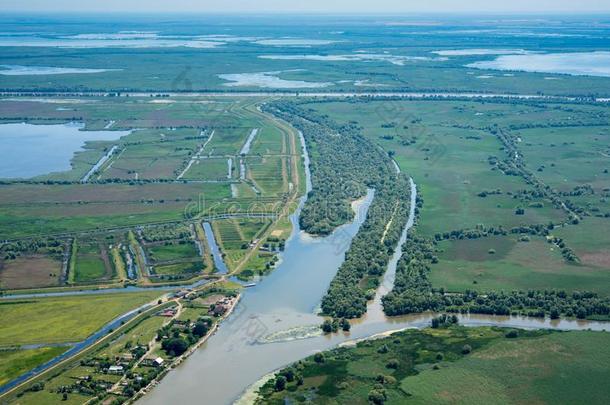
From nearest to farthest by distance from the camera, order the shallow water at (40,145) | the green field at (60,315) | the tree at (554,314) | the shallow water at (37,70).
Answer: the green field at (60,315) → the tree at (554,314) → the shallow water at (40,145) → the shallow water at (37,70)

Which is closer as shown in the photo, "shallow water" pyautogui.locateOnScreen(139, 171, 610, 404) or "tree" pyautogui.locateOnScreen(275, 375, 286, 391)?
"tree" pyautogui.locateOnScreen(275, 375, 286, 391)

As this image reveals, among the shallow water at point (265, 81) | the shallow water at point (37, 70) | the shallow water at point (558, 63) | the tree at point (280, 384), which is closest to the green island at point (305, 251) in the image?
the tree at point (280, 384)

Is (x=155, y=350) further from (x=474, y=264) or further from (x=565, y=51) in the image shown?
(x=565, y=51)

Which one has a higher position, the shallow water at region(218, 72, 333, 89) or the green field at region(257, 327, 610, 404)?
the shallow water at region(218, 72, 333, 89)

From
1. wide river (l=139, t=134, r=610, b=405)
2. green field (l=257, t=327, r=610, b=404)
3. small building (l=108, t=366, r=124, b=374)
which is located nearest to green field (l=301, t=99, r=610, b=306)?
wide river (l=139, t=134, r=610, b=405)

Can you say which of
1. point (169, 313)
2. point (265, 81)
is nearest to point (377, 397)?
point (169, 313)

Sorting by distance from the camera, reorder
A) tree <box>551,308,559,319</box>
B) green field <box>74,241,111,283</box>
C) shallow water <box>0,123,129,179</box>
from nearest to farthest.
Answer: tree <box>551,308,559,319</box> < green field <box>74,241,111,283</box> < shallow water <box>0,123,129,179</box>

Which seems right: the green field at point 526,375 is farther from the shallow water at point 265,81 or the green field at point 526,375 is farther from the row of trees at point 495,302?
the shallow water at point 265,81

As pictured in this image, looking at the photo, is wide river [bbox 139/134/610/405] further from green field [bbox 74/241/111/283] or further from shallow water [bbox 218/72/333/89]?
shallow water [bbox 218/72/333/89]
